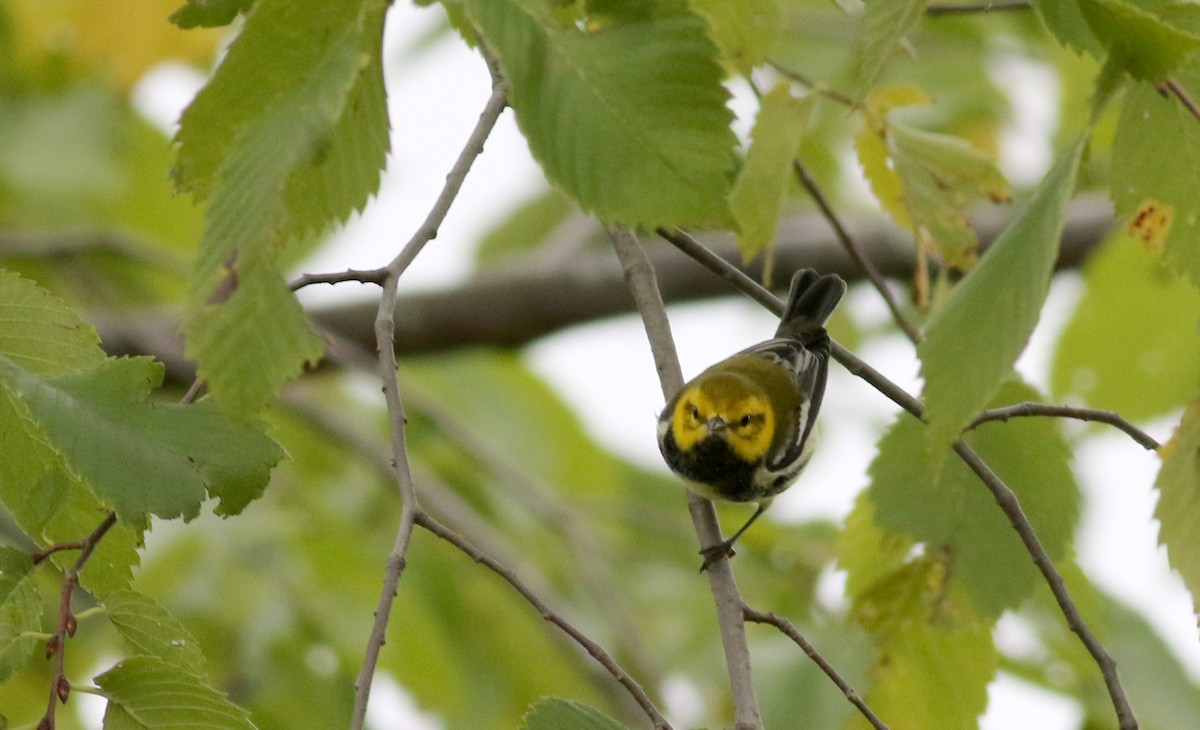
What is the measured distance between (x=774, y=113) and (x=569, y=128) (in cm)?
87

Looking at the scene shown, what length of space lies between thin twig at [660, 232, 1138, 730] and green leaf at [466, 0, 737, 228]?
0.34m

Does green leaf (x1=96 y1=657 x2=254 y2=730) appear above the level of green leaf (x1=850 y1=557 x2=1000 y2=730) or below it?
below

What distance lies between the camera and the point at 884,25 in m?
1.61

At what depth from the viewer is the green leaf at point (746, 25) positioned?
2.06 m

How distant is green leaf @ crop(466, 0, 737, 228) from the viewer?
1.36 metres

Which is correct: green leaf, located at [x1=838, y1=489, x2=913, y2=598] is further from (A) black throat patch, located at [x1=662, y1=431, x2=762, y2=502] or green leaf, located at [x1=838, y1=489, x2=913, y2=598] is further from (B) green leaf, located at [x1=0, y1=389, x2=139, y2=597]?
(B) green leaf, located at [x1=0, y1=389, x2=139, y2=597]

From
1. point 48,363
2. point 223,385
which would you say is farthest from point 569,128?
point 48,363

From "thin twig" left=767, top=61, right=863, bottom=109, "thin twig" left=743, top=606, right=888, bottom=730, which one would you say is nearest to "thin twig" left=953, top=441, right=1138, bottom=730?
"thin twig" left=743, top=606, right=888, bottom=730

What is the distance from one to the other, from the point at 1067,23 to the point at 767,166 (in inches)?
27.3

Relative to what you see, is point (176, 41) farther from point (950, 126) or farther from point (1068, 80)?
point (950, 126)

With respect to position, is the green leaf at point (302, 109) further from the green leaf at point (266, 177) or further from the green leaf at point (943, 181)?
the green leaf at point (943, 181)

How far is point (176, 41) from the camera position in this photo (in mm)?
5004

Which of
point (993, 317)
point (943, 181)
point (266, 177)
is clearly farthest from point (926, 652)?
point (266, 177)

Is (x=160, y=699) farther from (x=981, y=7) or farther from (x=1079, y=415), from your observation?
(x=981, y=7)
